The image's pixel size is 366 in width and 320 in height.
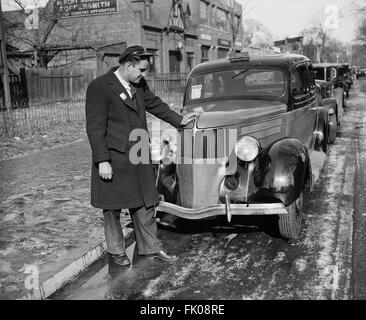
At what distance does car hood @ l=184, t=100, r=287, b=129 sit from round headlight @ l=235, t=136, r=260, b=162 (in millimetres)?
288

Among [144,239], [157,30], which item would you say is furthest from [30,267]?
[157,30]

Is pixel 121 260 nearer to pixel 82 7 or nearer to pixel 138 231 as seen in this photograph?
pixel 138 231

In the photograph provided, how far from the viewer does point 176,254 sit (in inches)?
170

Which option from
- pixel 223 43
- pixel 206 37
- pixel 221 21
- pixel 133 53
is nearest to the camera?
pixel 133 53

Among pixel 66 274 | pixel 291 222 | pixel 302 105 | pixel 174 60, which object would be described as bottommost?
pixel 66 274

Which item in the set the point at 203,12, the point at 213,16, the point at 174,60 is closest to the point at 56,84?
the point at 174,60

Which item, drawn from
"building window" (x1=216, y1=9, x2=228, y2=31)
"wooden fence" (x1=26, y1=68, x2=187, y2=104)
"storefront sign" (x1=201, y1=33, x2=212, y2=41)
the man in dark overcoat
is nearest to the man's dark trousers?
the man in dark overcoat

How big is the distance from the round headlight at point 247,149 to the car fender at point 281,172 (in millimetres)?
140

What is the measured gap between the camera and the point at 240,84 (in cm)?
576

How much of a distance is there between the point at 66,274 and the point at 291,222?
2239 millimetres

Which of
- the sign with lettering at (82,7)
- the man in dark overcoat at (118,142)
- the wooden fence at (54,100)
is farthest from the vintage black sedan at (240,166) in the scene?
the sign with lettering at (82,7)

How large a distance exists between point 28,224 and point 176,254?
76.8 inches
